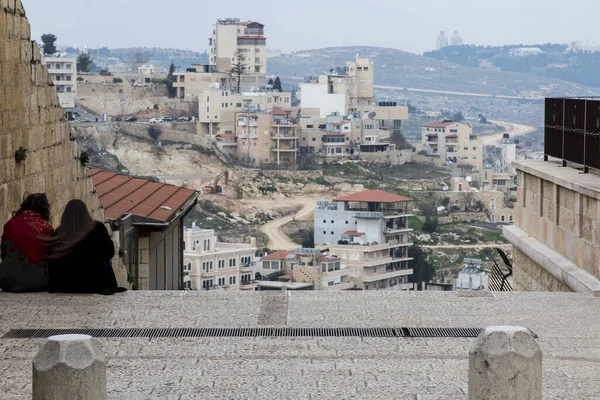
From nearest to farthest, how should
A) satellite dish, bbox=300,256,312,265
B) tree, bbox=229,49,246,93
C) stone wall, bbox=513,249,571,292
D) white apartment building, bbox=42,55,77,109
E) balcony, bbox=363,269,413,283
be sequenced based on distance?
stone wall, bbox=513,249,571,292 < satellite dish, bbox=300,256,312,265 < balcony, bbox=363,269,413,283 < white apartment building, bbox=42,55,77,109 < tree, bbox=229,49,246,93

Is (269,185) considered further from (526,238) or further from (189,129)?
(526,238)

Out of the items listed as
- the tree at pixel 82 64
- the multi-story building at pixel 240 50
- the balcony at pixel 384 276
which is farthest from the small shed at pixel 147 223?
the multi-story building at pixel 240 50

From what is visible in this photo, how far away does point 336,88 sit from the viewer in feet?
388

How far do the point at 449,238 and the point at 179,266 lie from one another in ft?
212

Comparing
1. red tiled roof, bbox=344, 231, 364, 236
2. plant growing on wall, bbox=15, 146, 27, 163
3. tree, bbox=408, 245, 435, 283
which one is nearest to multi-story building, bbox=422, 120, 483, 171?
red tiled roof, bbox=344, 231, 364, 236

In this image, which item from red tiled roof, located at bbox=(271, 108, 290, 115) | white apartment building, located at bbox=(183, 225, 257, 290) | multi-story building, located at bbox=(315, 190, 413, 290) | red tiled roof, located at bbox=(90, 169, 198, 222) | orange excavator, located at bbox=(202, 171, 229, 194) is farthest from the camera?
red tiled roof, located at bbox=(271, 108, 290, 115)

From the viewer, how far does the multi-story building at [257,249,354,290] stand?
58.1 metres

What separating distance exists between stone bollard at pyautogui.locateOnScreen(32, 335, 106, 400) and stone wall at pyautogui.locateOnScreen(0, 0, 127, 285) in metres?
3.16

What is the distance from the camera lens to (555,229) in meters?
7.93

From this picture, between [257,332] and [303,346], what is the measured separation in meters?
0.40

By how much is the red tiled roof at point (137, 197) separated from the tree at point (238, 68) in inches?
Result: 4191

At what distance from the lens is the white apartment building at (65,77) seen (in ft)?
327

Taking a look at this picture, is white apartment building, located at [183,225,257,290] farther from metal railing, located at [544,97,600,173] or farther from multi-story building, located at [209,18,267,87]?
multi-story building, located at [209,18,267,87]

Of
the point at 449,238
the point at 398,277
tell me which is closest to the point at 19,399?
the point at 398,277
